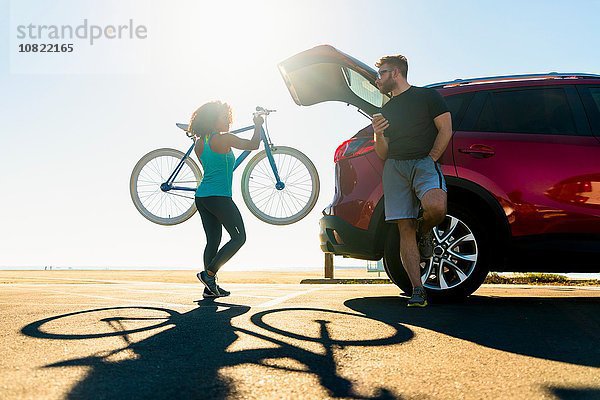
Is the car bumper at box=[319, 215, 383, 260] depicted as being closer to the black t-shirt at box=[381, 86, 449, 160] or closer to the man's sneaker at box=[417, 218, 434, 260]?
the man's sneaker at box=[417, 218, 434, 260]

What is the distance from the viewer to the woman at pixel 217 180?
245 inches

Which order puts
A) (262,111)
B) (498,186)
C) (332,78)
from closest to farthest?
1. (498,186)
2. (332,78)
3. (262,111)

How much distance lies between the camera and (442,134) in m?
4.89

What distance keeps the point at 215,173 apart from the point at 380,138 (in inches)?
75.4

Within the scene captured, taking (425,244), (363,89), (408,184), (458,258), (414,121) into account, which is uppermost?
(363,89)

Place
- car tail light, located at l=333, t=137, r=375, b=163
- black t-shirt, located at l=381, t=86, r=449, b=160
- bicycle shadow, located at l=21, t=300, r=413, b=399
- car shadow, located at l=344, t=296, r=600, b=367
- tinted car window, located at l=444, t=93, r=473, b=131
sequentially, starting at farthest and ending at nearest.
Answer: car tail light, located at l=333, t=137, r=375, b=163 → tinted car window, located at l=444, t=93, r=473, b=131 → black t-shirt, located at l=381, t=86, r=449, b=160 → car shadow, located at l=344, t=296, r=600, b=367 → bicycle shadow, located at l=21, t=300, r=413, b=399

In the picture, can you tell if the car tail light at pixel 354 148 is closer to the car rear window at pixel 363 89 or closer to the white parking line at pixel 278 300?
the car rear window at pixel 363 89

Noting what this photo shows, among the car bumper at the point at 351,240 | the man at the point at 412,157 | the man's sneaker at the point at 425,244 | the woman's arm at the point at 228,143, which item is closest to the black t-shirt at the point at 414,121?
the man at the point at 412,157

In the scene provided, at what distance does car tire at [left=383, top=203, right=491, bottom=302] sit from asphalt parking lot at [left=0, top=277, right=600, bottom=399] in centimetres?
19

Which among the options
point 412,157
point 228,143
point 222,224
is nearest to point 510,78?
point 412,157

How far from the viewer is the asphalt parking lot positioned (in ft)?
7.88

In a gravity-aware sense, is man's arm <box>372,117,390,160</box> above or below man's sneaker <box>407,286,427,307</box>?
above

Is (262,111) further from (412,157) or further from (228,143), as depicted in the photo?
(412,157)

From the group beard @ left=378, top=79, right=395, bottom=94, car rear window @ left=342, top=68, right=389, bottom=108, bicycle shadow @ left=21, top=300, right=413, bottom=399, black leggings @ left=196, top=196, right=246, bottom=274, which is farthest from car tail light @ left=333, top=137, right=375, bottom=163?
bicycle shadow @ left=21, top=300, right=413, bottom=399
